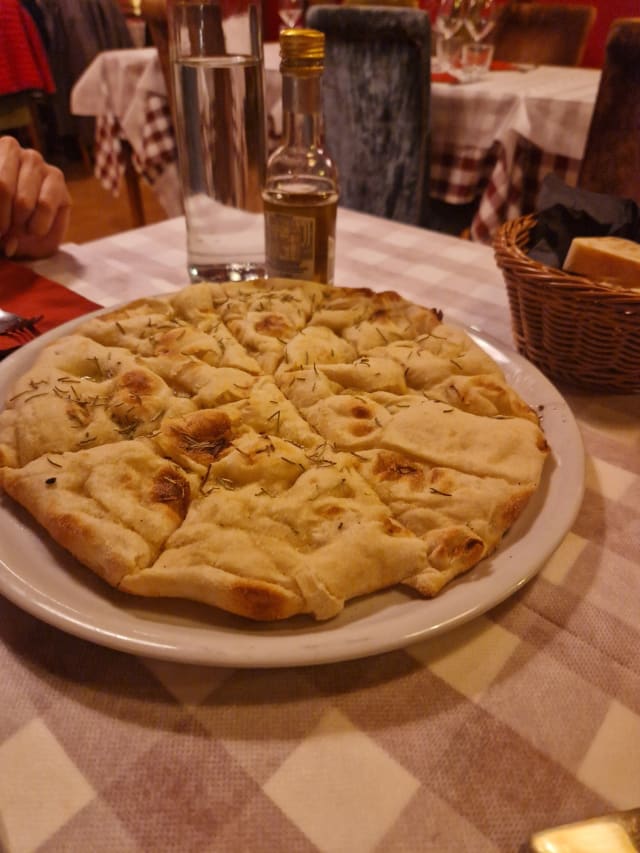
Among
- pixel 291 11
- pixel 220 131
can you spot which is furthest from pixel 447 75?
pixel 220 131

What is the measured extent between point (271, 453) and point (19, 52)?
631 cm

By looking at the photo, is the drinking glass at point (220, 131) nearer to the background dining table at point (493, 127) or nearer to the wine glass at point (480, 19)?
the background dining table at point (493, 127)

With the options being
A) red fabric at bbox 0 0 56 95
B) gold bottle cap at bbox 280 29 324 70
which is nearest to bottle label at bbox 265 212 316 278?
gold bottle cap at bbox 280 29 324 70

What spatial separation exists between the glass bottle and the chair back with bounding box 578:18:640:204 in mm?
1555

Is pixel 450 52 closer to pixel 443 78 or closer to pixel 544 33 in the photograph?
pixel 443 78

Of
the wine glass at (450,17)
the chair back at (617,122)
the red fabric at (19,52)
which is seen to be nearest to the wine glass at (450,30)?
the wine glass at (450,17)

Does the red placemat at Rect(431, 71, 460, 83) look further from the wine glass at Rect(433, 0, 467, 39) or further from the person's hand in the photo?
the person's hand

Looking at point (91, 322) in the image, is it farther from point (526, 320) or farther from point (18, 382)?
point (526, 320)

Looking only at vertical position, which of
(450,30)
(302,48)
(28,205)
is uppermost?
(302,48)

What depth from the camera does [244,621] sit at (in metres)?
0.73

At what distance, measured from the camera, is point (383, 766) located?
634 mm

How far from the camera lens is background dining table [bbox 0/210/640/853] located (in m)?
0.59

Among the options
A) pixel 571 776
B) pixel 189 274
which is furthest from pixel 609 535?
pixel 189 274

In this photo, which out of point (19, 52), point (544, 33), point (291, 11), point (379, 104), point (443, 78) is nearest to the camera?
point (379, 104)
